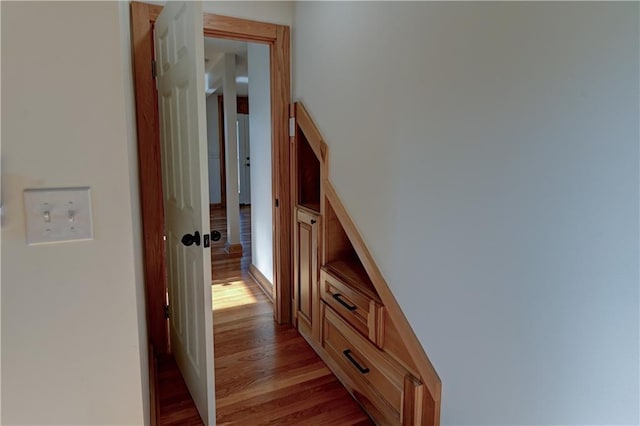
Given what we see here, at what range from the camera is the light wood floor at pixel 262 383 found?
188 centimetres

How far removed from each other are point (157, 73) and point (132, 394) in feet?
5.41

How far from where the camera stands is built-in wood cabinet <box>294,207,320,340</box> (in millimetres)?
2381

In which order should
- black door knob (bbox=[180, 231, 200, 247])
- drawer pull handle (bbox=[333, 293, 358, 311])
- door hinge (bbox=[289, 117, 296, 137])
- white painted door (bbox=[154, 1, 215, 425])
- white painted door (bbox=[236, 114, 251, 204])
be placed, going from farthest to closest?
1. white painted door (bbox=[236, 114, 251, 204])
2. door hinge (bbox=[289, 117, 296, 137])
3. drawer pull handle (bbox=[333, 293, 358, 311])
4. black door knob (bbox=[180, 231, 200, 247])
5. white painted door (bbox=[154, 1, 215, 425])

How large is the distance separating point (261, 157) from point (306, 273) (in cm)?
127

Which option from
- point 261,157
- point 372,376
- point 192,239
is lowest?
point 372,376

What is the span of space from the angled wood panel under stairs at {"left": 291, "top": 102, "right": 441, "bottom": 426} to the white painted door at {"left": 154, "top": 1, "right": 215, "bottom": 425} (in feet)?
2.29

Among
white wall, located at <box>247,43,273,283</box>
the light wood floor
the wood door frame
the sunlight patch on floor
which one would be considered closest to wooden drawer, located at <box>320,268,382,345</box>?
the light wood floor

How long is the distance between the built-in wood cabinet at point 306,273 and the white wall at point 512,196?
674mm

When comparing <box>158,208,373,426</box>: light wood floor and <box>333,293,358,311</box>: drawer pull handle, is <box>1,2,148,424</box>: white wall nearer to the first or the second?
<box>158,208,373,426</box>: light wood floor

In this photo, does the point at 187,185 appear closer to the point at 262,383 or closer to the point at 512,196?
the point at 262,383

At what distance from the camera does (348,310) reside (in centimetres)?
202

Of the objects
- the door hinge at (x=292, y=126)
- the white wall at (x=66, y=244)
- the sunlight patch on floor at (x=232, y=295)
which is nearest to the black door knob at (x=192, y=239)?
the white wall at (x=66, y=244)

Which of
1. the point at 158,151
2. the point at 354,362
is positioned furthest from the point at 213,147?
the point at 354,362

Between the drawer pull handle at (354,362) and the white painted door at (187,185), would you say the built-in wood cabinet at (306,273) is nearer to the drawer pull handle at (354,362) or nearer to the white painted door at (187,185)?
the drawer pull handle at (354,362)
